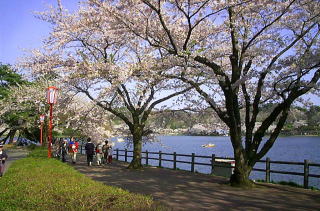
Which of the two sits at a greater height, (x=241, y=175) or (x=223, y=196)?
(x=241, y=175)

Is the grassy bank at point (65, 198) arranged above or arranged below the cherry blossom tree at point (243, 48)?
below

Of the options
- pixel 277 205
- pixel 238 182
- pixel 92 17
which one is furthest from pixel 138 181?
pixel 92 17

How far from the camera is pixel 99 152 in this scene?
20641 mm

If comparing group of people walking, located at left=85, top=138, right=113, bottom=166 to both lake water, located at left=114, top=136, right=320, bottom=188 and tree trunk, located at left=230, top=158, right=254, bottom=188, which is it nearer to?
lake water, located at left=114, top=136, right=320, bottom=188

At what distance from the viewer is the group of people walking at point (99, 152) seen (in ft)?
65.2

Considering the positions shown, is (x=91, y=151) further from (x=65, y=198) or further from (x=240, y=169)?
(x=65, y=198)

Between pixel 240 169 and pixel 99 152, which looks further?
pixel 99 152

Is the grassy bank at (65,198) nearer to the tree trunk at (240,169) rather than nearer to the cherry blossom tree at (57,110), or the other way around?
the tree trunk at (240,169)

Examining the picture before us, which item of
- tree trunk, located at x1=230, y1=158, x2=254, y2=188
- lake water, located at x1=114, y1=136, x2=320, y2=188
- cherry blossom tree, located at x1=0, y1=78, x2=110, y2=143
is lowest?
lake water, located at x1=114, y1=136, x2=320, y2=188

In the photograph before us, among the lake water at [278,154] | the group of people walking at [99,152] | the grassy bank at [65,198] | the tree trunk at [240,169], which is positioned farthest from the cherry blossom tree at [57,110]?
the grassy bank at [65,198]

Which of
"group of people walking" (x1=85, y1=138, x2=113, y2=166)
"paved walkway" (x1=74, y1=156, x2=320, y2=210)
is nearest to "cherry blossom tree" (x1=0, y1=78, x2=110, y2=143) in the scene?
"group of people walking" (x1=85, y1=138, x2=113, y2=166)

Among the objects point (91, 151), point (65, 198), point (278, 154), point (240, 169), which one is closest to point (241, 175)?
point (240, 169)

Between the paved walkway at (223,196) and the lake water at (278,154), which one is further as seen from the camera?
the lake water at (278,154)

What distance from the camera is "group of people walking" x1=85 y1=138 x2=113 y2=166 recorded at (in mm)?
19859
